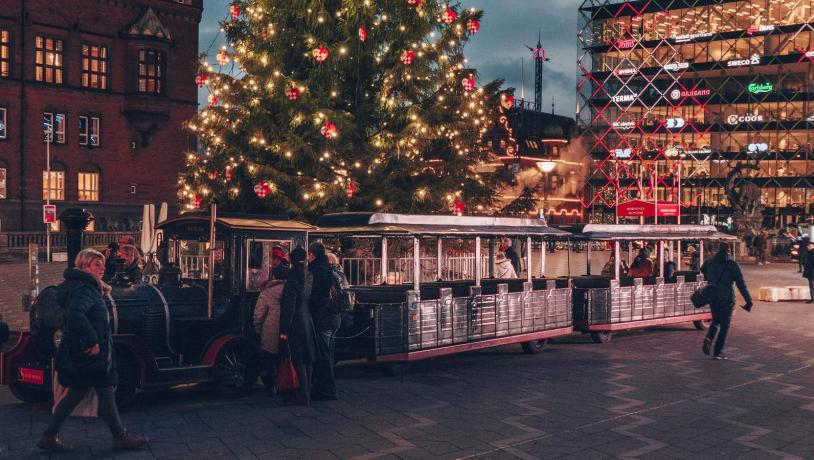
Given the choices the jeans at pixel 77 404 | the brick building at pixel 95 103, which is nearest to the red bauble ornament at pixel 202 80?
the jeans at pixel 77 404

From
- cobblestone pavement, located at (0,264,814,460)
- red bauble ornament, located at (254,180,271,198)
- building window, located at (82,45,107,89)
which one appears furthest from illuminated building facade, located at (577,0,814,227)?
cobblestone pavement, located at (0,264,814,460)

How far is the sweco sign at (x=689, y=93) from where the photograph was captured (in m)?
71.6

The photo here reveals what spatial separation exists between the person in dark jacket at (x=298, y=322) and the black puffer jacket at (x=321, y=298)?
27cm

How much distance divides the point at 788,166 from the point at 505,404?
68742 millimetres

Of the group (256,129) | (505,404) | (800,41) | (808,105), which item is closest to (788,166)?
(808,105)

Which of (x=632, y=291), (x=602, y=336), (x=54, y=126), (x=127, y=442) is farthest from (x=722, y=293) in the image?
(x=54, y=126)

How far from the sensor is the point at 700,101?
7462 cm

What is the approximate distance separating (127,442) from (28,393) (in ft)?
9.46

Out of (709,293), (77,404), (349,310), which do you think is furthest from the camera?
(709,293)

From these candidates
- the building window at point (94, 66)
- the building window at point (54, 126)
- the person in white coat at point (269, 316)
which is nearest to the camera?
the person in white coat at point (269, 316)

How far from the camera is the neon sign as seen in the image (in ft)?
231

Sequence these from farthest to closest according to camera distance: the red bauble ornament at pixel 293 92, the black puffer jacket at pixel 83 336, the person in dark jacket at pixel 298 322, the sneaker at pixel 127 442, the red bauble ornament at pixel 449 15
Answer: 1. the red bauble ornament at pixel 449 15
2. the red bauble ornament at pixel 293 92
3. the person in dark jacket at pixel 298 322
4. the sneaker at pixel 127 442
5. the black puffer jacket at pixel 83 336

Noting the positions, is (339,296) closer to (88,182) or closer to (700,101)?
(88,182)

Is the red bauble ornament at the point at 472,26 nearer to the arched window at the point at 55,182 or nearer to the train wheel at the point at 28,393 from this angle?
the train wheel at the point at 28,393
